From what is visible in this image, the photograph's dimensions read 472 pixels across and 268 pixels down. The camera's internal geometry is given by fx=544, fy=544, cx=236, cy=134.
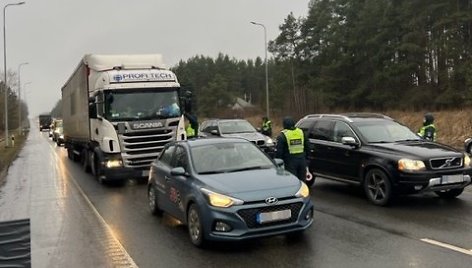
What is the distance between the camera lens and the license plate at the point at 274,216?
679 centimetres

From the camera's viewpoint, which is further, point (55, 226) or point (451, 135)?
point (451, 135)

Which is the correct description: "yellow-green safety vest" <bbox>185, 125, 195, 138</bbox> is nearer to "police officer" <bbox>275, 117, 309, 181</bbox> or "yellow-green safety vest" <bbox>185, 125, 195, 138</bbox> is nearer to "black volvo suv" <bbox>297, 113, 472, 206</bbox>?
"black volvo suv" <bbox>297, 113, 472, 206</bbox>

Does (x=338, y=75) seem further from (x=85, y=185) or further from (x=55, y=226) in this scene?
(x=55, y=226)

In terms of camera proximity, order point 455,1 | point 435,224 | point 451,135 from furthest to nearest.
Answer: point 455,1, point 451,135, point 435,224

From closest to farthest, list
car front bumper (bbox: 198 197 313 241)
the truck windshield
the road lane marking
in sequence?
the road lane marking, car front bumper (bbox: 198 197 313 241), the truck windshield

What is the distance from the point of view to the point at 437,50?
42781 millimetres

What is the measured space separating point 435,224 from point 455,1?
38855 mm

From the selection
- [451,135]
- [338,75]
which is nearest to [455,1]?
[338,75]

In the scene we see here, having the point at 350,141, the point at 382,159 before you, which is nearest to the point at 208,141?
the point at 350,141

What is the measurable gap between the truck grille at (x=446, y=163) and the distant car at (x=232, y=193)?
291cm

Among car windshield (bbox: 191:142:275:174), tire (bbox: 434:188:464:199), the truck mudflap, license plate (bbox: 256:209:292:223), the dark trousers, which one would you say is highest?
car windshield (bbox: 191:142:275:174)

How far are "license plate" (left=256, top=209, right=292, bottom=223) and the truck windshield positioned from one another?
796 centimetres

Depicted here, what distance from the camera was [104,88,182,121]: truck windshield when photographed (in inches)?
554

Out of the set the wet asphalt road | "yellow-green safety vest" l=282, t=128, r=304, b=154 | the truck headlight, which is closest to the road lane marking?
the wet asphalt road
